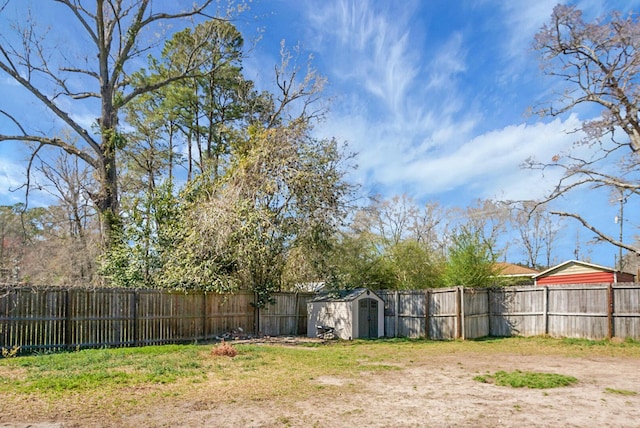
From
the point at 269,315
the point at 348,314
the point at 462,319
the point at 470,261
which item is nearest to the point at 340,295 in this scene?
the point at 348,314

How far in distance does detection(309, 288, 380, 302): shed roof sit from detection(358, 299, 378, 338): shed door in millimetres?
306

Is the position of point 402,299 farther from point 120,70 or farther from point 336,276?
point 120,70

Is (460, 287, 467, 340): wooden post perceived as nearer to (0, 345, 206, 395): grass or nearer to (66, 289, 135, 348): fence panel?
(0, 345, 206, 395): grass

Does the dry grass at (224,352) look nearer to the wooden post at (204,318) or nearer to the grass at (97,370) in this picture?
the grass at (97,370)

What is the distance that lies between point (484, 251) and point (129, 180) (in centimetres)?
1801

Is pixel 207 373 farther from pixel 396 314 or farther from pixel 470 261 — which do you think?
pixel 470 261

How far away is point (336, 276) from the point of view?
17.2 m

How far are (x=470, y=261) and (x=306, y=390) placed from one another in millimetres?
11688

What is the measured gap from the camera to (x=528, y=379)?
7.34 meters

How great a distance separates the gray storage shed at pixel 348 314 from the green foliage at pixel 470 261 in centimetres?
308

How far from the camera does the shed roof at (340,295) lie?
15575mm

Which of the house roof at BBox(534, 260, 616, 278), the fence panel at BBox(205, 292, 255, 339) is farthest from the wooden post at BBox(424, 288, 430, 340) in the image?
the house roof at BBox(534, 260, 616, 278)

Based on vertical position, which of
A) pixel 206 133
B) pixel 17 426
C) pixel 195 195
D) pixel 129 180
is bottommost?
pixel 17 426

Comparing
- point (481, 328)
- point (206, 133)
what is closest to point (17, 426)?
point (481, 328)
